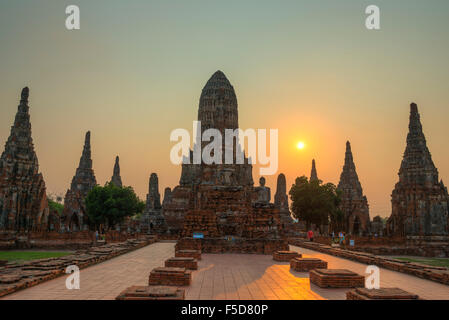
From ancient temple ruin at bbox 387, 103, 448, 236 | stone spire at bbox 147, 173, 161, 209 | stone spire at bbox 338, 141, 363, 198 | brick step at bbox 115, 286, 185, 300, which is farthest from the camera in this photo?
stone spire at bbox 338, 141, 363, 198

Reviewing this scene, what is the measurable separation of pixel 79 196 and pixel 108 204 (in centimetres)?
526

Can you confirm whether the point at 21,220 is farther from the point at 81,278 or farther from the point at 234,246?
the point at 81,278

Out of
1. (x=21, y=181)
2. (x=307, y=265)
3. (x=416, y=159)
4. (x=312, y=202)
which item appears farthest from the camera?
(x=312, y=202)

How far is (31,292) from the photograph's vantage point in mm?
7191

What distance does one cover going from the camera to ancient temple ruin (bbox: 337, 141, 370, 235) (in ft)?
157

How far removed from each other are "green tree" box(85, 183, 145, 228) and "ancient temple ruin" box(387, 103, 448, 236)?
29.8 m

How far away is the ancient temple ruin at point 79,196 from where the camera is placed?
44.4 m

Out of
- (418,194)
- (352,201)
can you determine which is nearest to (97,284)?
(418,194)

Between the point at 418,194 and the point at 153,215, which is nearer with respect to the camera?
the point at 418,194

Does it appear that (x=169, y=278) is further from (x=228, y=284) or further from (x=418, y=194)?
(x=418, y=194)

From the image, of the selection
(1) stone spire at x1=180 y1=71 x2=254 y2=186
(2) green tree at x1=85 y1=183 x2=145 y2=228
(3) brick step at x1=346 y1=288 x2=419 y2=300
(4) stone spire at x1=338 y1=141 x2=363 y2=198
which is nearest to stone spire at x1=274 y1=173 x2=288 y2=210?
(1) stone spire at x1=180 y1=71 x2=254 y2=186

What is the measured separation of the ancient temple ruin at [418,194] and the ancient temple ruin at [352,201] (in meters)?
11.9

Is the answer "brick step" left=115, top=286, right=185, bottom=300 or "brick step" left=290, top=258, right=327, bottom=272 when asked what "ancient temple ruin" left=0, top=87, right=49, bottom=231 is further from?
"brick step" left=115, top=286, right=185, bottom=300

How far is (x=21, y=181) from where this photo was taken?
1228 inches
